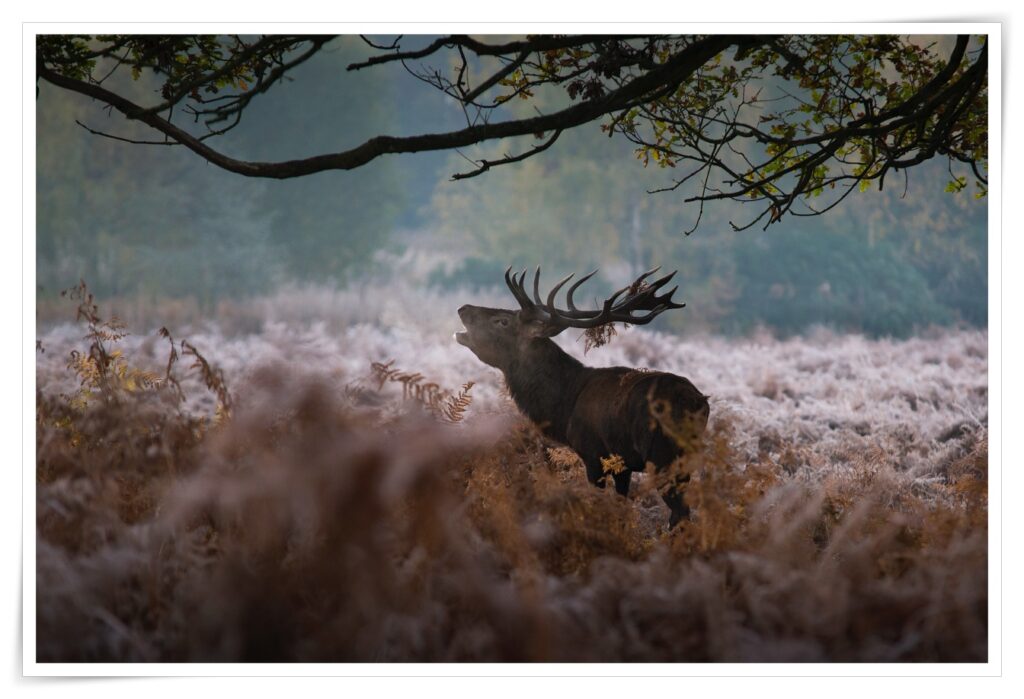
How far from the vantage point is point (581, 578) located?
13.4 ft

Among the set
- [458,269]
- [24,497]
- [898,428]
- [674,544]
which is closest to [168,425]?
[24,497]

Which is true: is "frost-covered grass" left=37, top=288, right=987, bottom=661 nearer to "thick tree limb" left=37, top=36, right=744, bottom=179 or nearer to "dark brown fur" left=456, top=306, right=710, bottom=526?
"dark brown fur" left=456, top=306, right=710, bottom=526

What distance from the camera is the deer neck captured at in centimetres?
616

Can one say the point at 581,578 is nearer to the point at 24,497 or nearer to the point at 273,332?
the point at 24,497

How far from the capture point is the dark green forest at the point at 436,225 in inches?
468

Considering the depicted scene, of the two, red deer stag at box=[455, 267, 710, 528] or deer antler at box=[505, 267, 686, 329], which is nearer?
red deer stag at box=[455, 267, 710, 528]

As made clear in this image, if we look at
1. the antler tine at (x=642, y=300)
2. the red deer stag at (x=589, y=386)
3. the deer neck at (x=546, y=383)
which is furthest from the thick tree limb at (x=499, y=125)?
the deer neck at (x=546, y=383)

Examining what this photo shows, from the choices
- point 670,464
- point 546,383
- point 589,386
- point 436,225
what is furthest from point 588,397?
point 436,225

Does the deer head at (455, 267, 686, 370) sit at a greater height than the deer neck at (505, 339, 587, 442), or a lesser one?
greater

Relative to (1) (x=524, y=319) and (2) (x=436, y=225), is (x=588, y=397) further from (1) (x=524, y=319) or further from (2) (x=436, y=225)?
(2) (x=436, y=225)

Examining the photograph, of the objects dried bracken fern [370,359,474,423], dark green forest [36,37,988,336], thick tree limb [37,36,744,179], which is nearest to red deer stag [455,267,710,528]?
dried bracken fern [370,359,474,423]

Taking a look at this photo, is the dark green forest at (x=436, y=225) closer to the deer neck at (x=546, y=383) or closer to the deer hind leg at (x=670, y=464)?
the deer neck at (x=546, y=383)

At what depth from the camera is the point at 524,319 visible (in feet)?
20.7
